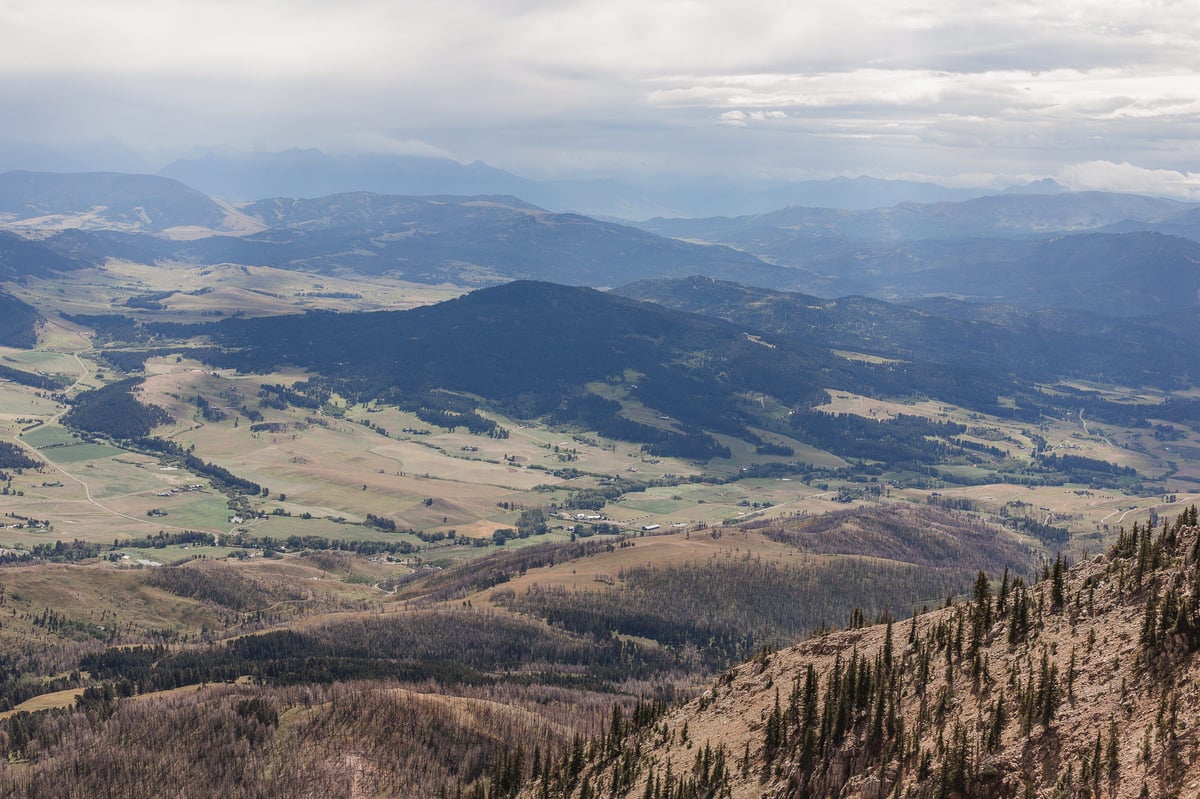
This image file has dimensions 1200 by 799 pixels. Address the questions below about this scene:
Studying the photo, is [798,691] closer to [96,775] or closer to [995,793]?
[995,793]

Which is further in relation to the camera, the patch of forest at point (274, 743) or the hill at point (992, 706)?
the patch of forest at point (274, 743)

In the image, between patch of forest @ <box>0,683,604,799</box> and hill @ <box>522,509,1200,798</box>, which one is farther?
patch of forest @ <box>0,683,604,799</box>

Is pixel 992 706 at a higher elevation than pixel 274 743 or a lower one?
higher

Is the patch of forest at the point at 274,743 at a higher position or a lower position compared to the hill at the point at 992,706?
lower

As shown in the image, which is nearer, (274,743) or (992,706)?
(992,706)

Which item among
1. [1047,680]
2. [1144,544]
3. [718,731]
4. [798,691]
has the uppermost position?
[1144,544]

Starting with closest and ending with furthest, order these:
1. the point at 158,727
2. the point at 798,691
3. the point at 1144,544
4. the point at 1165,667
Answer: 1. the point at 1165,667
2. the point at 1144,544
3. the point at 798,691
4. the point at 158,727

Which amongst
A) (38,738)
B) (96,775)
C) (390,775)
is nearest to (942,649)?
(390,775)

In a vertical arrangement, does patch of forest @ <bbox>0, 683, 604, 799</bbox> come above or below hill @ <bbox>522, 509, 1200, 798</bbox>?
below
